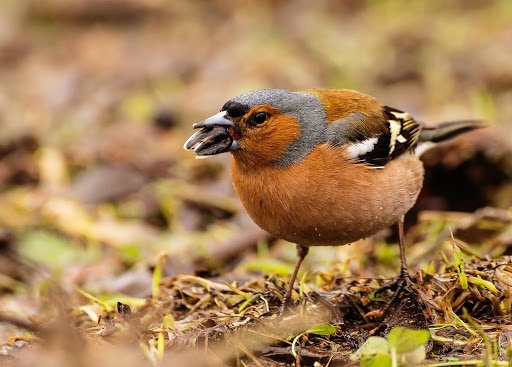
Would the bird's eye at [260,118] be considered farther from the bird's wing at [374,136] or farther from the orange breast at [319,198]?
the bird's wing at [374,136]

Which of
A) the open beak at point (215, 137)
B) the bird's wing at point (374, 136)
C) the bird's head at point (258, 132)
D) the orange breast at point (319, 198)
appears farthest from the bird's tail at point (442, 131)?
the open beak at point (215, 137)

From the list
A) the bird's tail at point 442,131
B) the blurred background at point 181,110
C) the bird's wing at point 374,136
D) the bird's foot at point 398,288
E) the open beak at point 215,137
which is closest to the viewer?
the bird's foot at point 398,288

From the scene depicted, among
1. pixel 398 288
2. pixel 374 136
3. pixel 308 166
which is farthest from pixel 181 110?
pixel 398 288

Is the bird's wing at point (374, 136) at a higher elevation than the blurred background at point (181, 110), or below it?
higher

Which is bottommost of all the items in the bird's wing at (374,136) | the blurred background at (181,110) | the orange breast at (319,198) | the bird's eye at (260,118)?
the blurred background at (181,110)

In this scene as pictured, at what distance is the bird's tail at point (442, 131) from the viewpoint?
552 centimetres

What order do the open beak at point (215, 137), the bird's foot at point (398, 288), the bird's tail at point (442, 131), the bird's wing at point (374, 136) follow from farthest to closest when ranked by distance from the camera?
the bird's tail at point (442, 131), the bird's wing at point (374, 136), the open beak at point (215, 137), the bird's foot at point (398, 288)

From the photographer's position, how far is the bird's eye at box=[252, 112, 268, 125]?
4395 mm

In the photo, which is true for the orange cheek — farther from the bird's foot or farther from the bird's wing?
the bird's foot

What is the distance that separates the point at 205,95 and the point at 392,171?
5654 millimetres

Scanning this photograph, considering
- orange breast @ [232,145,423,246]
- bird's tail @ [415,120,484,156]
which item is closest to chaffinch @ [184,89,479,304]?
orange breast @ [232,145,423,246]

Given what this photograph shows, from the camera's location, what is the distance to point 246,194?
4301 millimetres

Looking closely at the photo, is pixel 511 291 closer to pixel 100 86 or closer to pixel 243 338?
pixel 243 338

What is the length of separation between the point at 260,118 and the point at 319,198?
0.57 metres
